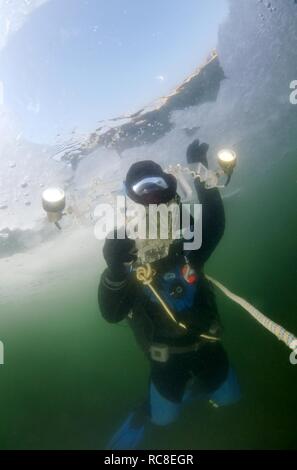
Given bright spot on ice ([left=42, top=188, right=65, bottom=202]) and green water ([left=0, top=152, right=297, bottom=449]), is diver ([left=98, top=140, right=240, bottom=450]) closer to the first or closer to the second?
bright spot on ice ([left=42, top=188, right=65, bottom=202])

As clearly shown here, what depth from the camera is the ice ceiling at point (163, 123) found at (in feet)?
36.0

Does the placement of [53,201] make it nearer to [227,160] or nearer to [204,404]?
[227,160]

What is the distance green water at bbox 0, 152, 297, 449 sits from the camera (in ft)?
39.2

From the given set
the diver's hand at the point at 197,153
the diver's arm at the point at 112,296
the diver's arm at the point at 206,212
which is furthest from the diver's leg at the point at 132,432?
the diver's hand at the point at 197,153

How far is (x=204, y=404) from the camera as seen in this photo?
545 inches

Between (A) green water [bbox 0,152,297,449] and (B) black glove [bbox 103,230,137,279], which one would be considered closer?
(B) black glove [bbox 103,230,137,279]

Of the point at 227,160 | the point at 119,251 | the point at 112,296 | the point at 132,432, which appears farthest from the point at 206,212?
the point at 132,432

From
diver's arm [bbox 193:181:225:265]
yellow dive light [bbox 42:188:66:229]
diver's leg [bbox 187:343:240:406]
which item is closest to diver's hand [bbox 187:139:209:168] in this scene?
diver's arm [bbox 193:181:225:265]

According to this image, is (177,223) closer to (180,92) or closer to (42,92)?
(42,92)

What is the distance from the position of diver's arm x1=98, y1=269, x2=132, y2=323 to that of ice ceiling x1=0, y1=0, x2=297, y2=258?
5.06 metres

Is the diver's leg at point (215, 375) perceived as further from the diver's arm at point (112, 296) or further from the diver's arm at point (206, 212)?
the diver's arm at point (112, 296)

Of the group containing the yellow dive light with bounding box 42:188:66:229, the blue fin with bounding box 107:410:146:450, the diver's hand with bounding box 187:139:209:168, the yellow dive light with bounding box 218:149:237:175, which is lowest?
the blue fin with bounding box 107:410:146:450

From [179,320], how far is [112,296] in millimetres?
1281

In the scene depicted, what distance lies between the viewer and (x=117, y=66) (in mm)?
10188
